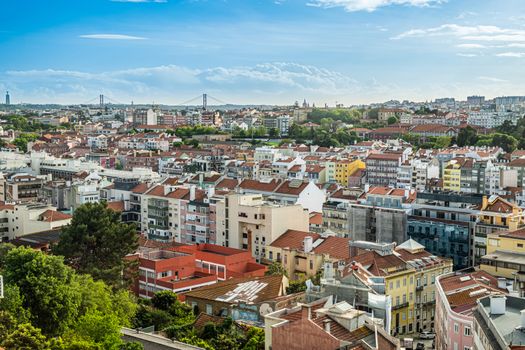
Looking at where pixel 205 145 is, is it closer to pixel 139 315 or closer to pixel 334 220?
pixel 334 220

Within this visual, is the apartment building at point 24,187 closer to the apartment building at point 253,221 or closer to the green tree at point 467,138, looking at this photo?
the apartment building at point 253,221

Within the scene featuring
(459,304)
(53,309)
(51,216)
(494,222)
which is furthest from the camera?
(51,216)

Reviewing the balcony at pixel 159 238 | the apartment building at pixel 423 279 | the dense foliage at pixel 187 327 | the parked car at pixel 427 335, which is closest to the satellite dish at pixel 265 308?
the dense foliage at pixel 187 327

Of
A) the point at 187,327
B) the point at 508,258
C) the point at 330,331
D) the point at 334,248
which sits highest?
the point at 330,331

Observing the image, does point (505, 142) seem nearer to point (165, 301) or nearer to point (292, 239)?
point (292, 239)

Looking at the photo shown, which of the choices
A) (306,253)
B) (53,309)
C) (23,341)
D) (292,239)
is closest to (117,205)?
Answer: (292,239)

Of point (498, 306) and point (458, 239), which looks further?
point (458, 239)
